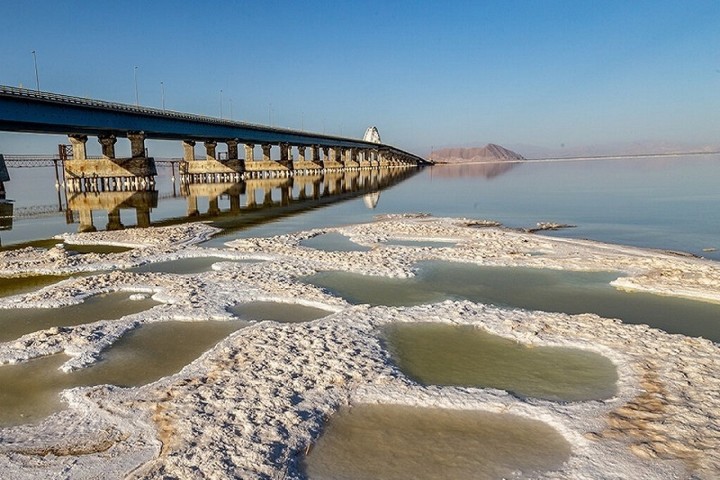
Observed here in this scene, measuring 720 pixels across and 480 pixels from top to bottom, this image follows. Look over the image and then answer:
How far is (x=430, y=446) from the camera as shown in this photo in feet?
17.5

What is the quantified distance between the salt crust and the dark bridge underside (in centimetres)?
3763

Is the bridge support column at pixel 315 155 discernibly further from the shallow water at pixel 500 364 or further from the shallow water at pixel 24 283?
the shallow water at pixel 500 364

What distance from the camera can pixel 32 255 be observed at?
1856 centimetres

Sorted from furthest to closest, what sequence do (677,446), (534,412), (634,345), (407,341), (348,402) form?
(407,341), (634,345), (348,402), (534,412), (677,446)

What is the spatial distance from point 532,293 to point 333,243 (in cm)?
1033

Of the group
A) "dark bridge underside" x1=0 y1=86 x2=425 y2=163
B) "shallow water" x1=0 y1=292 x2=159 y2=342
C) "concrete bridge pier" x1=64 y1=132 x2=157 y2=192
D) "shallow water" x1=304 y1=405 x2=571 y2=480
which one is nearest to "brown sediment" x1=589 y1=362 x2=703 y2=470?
"shallow water" x1=304 y1=405 x2=571 y2=480

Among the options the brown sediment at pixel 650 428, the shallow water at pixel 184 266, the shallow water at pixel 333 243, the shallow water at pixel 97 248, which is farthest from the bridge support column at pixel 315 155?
the brown sediment at pixel 650 428

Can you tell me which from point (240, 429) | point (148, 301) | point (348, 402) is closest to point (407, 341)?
point (348, 402)

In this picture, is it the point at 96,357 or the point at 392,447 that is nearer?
the point at 392,447

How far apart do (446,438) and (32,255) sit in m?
19.3

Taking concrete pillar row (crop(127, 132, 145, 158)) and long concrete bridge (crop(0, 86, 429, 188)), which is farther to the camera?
concrete pillar row (crop(127, 132, 145, 158))

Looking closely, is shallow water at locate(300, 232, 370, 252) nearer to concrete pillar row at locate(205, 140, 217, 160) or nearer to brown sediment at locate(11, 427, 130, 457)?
brown sediment at locate(11, 427, 130, 457)

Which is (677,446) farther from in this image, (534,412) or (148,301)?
(148,301)

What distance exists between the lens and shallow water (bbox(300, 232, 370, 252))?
18983mm
